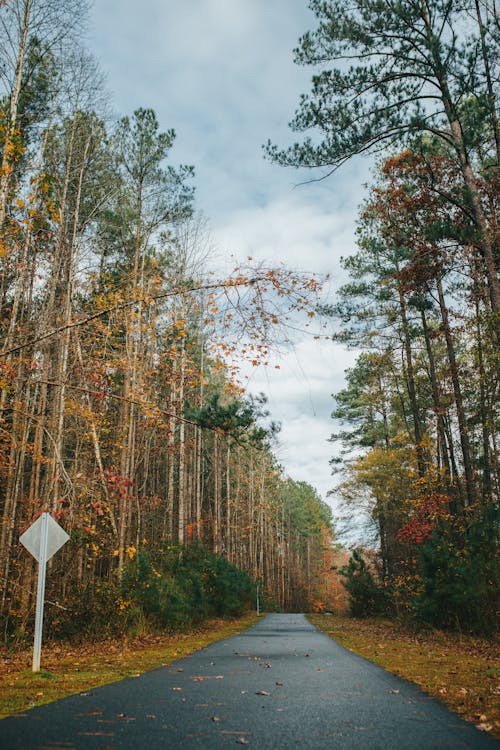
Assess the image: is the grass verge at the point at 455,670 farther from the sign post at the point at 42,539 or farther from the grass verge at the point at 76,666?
the sign post at the point at 42,539

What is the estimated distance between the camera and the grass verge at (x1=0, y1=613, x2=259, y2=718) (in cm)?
524

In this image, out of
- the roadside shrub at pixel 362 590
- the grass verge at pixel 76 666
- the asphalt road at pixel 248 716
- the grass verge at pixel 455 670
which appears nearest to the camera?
the asphalt road at pixel 248 716

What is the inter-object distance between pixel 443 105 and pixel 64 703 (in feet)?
45.3

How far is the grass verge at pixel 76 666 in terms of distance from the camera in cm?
524

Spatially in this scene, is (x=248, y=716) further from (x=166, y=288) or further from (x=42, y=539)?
(x=166, y=288)

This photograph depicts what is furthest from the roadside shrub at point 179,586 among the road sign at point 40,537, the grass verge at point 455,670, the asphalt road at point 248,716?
the asphalt road at point 248,716

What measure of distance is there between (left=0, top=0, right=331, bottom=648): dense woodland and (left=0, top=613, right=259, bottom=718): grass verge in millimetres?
922

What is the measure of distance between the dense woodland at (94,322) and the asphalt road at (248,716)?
10.9ft

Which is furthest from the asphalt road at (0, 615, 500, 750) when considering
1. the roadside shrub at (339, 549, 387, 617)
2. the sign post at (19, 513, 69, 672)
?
the roadside shrub at (339, 549, 387, 617)

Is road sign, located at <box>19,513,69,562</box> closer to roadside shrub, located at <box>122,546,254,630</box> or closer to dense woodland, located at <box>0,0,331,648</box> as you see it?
dense woodland, located at <box>0,0,331,648</box>

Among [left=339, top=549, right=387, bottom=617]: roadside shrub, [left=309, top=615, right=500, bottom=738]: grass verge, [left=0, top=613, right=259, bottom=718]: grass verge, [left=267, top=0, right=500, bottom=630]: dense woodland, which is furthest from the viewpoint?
[left=339, top=549, right=387, bottom=617]: roadside shrub

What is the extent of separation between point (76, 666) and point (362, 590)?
2062 cm

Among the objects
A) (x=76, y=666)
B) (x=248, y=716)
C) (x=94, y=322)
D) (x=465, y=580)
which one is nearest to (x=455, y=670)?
(x=248, y=716)

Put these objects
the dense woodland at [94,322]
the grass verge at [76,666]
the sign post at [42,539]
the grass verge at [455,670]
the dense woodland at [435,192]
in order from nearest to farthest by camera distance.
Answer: the grass verge at [455,670]
the grass verge at [76,666]
the dense woodland at [94,322]
the sign post at [42,539]
the dense woodland at [435,192]
